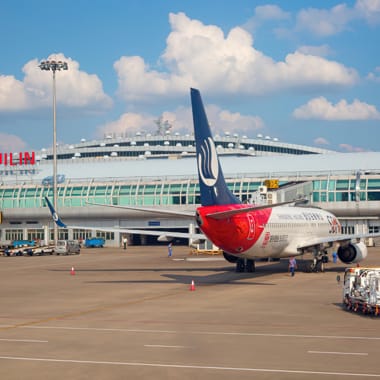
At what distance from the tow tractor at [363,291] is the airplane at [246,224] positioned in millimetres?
5268

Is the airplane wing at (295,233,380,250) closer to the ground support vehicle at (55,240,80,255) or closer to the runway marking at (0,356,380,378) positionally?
the runway marking at (0,356,380,378)

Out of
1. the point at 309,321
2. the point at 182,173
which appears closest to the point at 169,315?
the point at 309,321

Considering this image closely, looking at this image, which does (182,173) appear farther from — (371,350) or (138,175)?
(371,350)

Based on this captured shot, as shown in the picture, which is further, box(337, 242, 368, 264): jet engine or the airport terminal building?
the airport terminal building

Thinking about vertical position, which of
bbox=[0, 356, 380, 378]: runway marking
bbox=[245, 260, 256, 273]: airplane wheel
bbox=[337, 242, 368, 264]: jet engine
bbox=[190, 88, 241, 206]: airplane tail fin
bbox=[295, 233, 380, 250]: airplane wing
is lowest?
bbox=[0, 356, 380, 378]: runway marking

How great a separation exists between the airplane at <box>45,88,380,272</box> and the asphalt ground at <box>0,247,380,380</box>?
300cm

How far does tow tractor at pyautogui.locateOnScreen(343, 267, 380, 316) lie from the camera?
103 ft

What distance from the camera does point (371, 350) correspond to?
23219 mm

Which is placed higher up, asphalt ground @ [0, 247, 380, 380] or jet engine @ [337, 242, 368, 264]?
jet engine @ [337, 242, 368, 264]

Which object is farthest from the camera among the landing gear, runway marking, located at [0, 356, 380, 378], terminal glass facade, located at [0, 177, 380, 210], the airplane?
terminal glass facade, located at [0, 177, 380, 210]

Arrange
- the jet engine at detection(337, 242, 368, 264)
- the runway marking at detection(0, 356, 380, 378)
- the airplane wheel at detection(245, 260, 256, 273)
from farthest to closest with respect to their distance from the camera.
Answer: the jet engine at detection(337, 242, 368, 264), the airplane wheel at detection(245, 260, 256, 273), the runway marking at detection(0, 356, 380, 378)

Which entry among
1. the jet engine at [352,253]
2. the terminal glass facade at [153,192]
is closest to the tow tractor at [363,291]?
the jet engine at [352,253]

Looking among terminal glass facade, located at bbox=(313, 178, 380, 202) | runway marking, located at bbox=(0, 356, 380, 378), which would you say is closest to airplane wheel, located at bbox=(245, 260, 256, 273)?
runway marking, located at bbox=(0, 356, 380, 378)

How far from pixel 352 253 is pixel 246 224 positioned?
14657 millimetres
